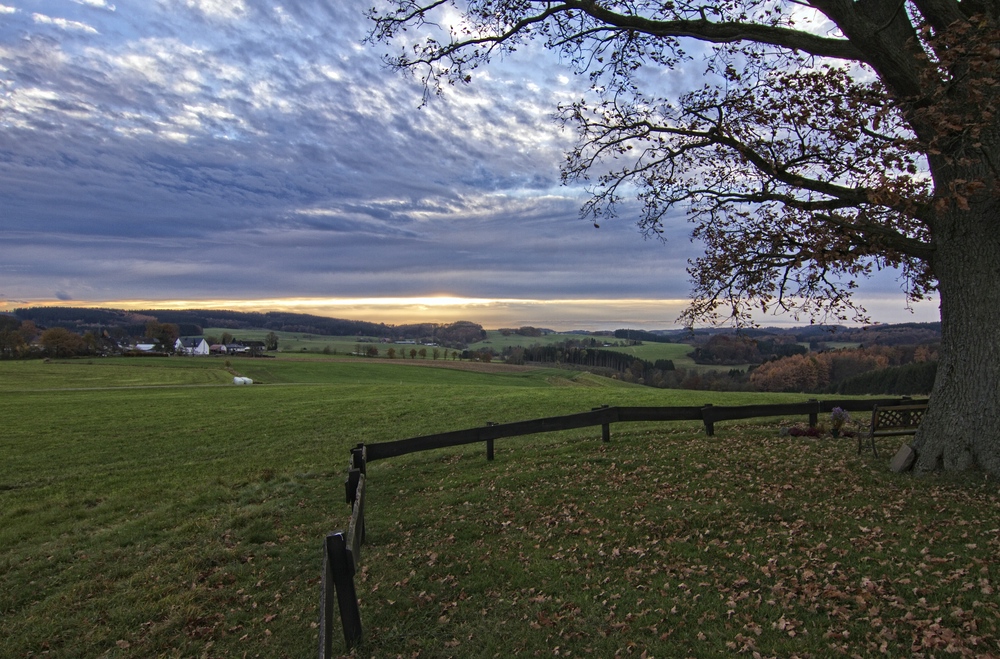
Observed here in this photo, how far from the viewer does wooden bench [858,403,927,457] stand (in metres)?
9.84

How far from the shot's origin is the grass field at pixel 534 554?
4.89m

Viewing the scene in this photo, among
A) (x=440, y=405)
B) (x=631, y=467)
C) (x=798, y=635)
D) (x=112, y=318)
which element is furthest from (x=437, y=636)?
(x=112, y=318)

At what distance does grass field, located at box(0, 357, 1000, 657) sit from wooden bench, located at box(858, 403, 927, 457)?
682 millimetres

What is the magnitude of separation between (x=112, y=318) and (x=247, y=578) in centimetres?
16438

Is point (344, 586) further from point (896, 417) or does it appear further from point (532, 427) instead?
point (896, 417)

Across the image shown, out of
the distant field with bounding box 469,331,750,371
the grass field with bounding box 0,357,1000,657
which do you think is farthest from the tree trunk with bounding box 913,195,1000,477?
the distant field with bounding box 469,331,750,371

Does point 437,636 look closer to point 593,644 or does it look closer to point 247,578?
point 593,644

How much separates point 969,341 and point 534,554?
737 centimetres

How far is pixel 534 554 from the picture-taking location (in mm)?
6809

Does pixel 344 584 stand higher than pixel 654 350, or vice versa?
pixel 344 584

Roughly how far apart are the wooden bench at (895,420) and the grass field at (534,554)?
0.68 meters

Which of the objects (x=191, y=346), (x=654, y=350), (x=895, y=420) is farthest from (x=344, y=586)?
(x=654, y=350)

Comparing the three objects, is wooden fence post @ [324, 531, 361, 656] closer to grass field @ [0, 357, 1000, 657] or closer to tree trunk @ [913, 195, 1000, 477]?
grass field @ [0, 357, 1000, 657]

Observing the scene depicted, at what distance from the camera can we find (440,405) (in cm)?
2497
